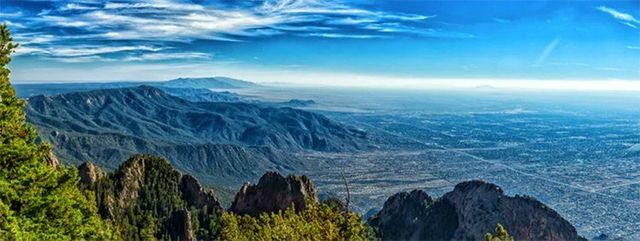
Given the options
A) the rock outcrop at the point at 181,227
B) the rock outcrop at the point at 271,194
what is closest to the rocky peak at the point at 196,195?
the rock outcrop at the point at 271,194

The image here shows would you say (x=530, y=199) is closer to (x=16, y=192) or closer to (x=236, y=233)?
(x=236, y=233)

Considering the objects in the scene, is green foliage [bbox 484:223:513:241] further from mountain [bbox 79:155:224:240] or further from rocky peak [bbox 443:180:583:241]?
rocky peak [bbox 443:180:583:241]

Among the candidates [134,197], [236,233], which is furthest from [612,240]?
[236,233]

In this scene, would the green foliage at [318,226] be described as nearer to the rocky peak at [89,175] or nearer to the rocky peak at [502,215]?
the rocky peak at [89,175]

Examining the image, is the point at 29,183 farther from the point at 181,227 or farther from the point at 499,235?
the point at 181,227

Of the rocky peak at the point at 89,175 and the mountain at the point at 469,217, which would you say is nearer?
the rocky peak at the point at 89,175

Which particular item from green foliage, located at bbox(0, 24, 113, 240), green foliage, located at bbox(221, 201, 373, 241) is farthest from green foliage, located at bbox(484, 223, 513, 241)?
green foliage, located at bbox(0, 24, 113, 240)
